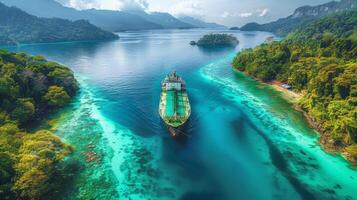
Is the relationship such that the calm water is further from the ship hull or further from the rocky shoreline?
the rocky shoreline

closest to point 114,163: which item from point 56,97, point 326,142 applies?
point 56,97

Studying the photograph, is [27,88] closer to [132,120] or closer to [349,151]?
[132,120]

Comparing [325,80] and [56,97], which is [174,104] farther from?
[325,80]

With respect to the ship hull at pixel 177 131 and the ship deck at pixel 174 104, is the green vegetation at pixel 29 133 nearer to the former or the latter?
the ship hull at pixel 177 131

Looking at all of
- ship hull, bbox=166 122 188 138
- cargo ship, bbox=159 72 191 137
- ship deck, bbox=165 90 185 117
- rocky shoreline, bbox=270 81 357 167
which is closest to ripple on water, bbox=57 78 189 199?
ship hull, bbox=166 122 188 138

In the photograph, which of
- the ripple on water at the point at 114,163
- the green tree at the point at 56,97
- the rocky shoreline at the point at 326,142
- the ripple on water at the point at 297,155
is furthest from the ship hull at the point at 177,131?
the green tree at the point at 56,97

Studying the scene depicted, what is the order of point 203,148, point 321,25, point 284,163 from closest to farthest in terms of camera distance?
1. point 284,163
2. point 203,148
3. point 321,25

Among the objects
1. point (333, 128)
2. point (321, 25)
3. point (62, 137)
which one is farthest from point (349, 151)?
point (321, 25)

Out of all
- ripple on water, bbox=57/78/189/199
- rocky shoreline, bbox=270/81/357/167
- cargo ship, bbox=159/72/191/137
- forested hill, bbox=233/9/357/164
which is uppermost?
forested hill, bbox=233/9/357/164
